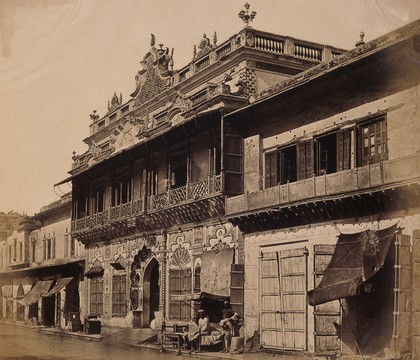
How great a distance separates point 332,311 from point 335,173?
2999 mm

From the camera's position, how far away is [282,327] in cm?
1755

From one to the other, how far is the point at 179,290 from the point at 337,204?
26.8 ft

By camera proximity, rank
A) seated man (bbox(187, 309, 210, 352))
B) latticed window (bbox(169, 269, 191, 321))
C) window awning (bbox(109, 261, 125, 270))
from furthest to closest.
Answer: window awning (bbox(109, 261, 125, 270)), latticed window (bbox(169, 269, 191, 321)), seated man (bbox(187, 309, 210, 352))

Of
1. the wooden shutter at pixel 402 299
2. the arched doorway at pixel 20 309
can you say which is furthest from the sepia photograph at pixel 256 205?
the arched doorway at pixel 20 309

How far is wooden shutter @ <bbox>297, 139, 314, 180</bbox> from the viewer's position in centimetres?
1762

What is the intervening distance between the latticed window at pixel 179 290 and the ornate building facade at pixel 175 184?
4 centimetres

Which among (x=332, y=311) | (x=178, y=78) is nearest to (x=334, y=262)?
(x=332, y=311)

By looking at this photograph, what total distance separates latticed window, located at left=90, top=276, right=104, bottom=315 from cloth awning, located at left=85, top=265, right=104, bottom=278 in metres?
0.26

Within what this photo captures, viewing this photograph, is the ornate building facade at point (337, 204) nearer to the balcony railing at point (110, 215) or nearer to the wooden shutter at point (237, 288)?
the wooden shutter at point (237, 288)

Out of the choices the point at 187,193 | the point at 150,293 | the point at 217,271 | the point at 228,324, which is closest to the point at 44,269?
the point at 150,293

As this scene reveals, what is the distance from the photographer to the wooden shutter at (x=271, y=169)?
18984 millimetres

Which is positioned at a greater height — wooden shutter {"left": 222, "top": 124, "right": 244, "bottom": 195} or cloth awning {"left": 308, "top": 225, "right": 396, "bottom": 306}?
wooden shutter {"left": 222, "top": 124, "right": 244, "bottom": 195}

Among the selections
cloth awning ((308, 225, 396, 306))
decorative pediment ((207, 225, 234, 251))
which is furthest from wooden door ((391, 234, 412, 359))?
decorative pediment ((207, 225, 234, 251))

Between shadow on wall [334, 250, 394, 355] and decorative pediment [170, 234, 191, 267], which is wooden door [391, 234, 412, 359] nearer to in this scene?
shadow on wall [334, 250, 394, 355]
